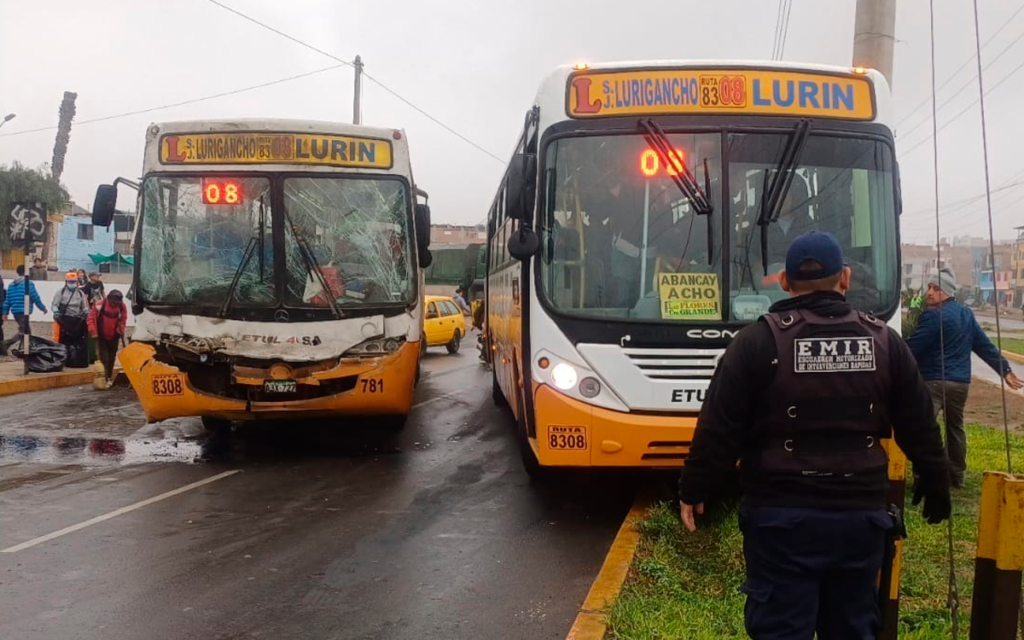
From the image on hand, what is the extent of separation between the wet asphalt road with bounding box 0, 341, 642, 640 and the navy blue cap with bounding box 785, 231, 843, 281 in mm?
2320

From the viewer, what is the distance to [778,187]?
6.15 meters

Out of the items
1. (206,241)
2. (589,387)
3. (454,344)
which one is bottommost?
(454,344)

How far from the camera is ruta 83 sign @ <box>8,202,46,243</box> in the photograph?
1516 cm

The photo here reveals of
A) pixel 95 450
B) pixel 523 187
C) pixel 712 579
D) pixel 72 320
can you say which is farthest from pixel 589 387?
pixel 72 320

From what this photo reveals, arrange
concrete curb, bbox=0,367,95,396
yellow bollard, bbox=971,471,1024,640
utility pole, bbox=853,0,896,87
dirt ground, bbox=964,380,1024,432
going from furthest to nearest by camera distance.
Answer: concrete curb, bbox=0,367,95,396 → dirt ground, bbox=964,380,1024,432 → utility pole, bbox=853,0,896,87 → yellow bollard, bbox=971,471,1024,640

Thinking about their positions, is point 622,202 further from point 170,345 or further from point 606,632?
point 170,345

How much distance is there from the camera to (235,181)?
28.3 ft

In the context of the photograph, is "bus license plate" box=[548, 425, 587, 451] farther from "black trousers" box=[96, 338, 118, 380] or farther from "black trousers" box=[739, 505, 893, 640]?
"black trousers" box=[96, 338, 118, 380]

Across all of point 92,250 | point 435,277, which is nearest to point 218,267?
point 435,277

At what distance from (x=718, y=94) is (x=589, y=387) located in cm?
232

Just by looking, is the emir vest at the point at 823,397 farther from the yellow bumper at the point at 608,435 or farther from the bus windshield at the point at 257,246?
the bus windshield at the point at 257,246

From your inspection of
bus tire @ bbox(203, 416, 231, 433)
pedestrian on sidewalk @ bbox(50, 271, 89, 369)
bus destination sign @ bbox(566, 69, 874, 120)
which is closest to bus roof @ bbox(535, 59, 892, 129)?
bus destination sign @ bbox(566, 69, 874, 120)

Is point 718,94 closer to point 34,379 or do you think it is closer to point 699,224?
point 699,224

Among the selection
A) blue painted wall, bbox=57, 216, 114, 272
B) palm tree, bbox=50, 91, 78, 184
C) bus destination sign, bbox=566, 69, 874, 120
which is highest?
palm tree, bbox=50, 91, 78, 184
